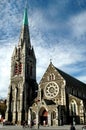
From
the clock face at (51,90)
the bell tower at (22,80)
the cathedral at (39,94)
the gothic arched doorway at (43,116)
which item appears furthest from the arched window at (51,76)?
the gothic arched doorway at (43,116)

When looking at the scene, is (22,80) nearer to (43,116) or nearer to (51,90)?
(51,90)

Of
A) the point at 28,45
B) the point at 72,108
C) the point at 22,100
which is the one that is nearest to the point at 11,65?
the point at 28,45

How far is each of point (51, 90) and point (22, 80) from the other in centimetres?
1090

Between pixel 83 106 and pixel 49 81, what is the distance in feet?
38.2

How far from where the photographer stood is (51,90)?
58594 mm

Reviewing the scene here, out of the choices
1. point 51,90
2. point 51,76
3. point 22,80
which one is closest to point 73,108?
point 51,90

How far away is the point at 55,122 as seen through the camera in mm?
50156

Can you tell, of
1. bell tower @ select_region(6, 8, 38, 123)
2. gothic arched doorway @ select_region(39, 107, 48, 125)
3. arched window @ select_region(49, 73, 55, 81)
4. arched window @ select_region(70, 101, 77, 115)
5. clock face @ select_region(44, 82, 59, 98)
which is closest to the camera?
arched window @ select_region(70, 101, 77, 115)

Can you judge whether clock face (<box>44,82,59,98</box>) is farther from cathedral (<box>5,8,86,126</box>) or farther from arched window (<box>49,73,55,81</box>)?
arched window (<box>49,73,55,81</box>)

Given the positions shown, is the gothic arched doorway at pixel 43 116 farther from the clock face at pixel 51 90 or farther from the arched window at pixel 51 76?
the arched window at pixel 51 76

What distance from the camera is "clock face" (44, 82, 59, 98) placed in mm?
57344

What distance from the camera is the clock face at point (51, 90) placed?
57.3m

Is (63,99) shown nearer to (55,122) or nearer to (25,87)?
(55,122)

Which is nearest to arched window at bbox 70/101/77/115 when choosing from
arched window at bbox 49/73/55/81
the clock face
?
the clock face
